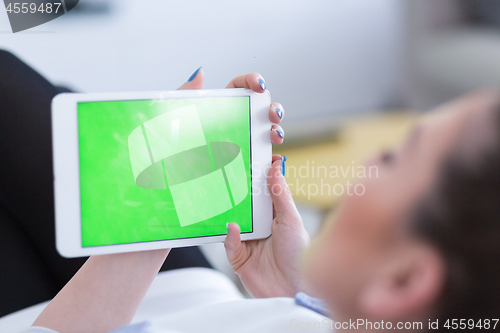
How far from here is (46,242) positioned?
75 cm

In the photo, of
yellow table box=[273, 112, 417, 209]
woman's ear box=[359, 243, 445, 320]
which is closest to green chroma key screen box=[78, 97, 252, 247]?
woman's ear box=[359, 243, 445, 320]

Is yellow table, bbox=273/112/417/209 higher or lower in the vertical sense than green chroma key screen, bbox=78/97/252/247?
lower

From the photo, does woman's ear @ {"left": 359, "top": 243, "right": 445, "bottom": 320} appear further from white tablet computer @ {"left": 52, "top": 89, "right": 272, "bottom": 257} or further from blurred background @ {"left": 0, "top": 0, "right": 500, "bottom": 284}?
blurred background @ {"left": 0, "top": 0, "right": 500, "bottom": 284}

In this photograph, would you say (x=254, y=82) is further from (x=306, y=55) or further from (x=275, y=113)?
Result: (x=306, y=55)

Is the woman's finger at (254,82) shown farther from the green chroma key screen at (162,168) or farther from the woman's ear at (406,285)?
the woman's ear at (406,285)

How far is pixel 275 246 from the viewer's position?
620mm

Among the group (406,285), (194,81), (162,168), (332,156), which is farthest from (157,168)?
(332,156)

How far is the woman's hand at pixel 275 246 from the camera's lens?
0.59 metres

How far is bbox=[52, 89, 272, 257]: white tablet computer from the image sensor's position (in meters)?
0.54

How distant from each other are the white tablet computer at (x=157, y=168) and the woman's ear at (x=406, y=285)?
34 centimetres

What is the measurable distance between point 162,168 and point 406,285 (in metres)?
0.40

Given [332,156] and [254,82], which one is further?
[332,156]

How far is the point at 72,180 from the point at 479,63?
46.6 inches

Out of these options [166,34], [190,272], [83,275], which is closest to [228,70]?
[166,34]
